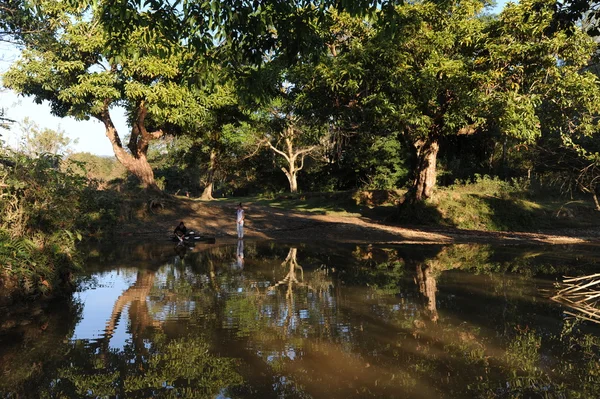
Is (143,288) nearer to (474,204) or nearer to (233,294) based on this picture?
(233,294)

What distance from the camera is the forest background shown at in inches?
282

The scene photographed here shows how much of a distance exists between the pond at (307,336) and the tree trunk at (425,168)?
11.7 meters

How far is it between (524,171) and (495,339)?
3299 cm

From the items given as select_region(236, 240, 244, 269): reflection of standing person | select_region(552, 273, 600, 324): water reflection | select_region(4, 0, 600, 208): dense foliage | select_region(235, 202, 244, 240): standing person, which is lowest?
select_region(236, 240, 244, 269): reflection of standing person

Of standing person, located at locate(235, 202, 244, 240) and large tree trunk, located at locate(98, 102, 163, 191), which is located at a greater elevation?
large tree trunk, located at locate(98, 102, 163, 191)

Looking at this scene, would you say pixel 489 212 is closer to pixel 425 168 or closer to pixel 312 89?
pixel 425 168

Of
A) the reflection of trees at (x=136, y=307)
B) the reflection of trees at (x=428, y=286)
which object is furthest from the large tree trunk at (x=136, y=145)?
the reflection of trees at (x=428, y=286)

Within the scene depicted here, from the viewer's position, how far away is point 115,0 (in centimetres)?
610

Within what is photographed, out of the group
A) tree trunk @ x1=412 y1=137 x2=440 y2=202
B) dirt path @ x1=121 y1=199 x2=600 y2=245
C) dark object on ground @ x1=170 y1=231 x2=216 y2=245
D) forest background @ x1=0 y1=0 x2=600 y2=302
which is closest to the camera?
forest background @ x1=0 y1=0 x2=600 y2=302

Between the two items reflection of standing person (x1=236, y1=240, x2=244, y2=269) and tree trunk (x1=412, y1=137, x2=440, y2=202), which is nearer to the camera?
reflection of standing person (x1=236, y1=240, x2=244, y2=269)

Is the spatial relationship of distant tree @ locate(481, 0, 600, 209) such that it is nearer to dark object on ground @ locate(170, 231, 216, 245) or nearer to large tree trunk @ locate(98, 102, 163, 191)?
dark object on ground @ locate(170, 231, 216, 245)

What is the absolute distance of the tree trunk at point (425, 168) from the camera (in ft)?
76.5

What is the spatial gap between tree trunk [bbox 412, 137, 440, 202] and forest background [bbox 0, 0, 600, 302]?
7 centimetres

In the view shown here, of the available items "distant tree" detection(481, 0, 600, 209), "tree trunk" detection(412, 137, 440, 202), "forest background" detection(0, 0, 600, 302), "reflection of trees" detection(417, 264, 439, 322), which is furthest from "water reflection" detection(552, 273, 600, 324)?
"tree trunk" detection(412, 137, 440, 202)
